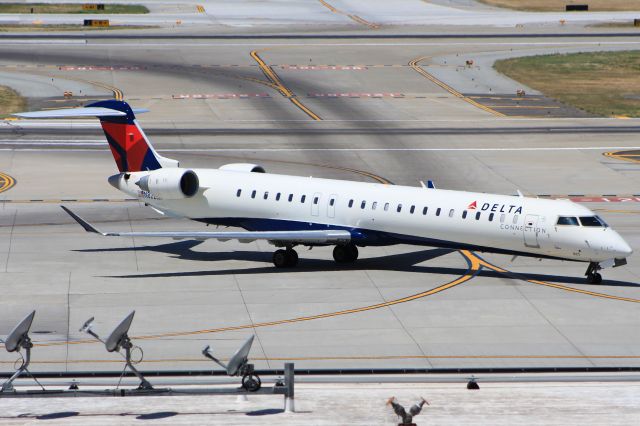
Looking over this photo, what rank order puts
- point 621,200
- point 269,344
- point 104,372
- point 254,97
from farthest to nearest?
point 254,97 → point 621,200 → point 269,344 → point 104,372

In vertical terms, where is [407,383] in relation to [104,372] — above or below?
above

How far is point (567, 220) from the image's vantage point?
3847cm

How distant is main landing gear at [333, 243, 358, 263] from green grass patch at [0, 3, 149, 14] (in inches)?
3892

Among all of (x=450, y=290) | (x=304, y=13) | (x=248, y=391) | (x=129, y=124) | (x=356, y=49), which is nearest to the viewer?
(x=248, y=391)

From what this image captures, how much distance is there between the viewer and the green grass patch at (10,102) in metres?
77.6

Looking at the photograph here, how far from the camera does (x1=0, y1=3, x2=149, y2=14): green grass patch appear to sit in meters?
136

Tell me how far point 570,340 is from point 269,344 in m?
8.39

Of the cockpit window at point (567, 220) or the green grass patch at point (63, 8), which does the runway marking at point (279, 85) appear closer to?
the green grass patch at point (63, 8)

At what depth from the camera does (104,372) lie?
29.9 meters

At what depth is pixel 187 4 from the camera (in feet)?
474

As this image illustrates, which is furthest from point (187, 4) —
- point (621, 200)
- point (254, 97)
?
point (621, 200)

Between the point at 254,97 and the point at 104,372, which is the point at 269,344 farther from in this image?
the point at 254,97

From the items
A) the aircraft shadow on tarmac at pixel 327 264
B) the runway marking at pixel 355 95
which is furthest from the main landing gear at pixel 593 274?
the runway marking at pixel 355 95

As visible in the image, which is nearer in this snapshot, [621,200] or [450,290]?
[450,290]
